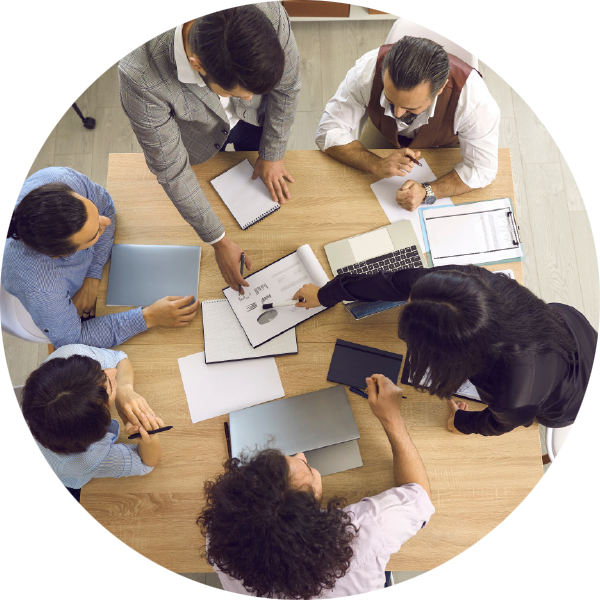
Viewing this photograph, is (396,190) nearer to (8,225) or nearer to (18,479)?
(8,225)

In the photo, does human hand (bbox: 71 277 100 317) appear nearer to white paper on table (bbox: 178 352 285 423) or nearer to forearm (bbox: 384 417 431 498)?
white paper on table (bbox: 178 352 285 423)

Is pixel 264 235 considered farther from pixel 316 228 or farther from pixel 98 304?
pixel 98 304

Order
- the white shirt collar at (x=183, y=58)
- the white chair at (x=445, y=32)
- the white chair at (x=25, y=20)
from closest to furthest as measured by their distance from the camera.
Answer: the white shirt collar at (x=183, y=58)
the white chair at (x=445, y=32)
the white chair at (x=25, y=20)

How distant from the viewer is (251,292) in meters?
1.54

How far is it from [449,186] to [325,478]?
1.00 meters

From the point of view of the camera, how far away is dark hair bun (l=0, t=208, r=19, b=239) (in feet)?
4.53

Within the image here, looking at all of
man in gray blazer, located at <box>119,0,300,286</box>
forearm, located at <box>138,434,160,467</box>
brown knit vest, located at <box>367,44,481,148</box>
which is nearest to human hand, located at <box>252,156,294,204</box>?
man in gray blazer, located at <box>119,0,300,286</box>

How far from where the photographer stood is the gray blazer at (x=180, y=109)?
1.22m

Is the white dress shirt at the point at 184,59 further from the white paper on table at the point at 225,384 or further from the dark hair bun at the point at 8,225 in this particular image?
the white paper on table at the point at 225,384

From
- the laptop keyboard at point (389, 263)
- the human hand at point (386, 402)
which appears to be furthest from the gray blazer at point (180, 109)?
the human hand at point (386, 402)

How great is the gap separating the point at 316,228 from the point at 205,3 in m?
0.71

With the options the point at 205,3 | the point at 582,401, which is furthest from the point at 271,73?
the point at 582,401

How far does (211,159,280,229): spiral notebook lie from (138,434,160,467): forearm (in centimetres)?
72

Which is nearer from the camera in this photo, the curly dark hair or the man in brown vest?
the curly dark hair
